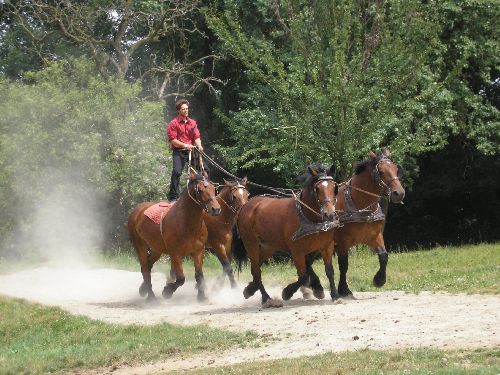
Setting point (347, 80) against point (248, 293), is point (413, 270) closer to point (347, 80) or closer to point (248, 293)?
point (248, 293)

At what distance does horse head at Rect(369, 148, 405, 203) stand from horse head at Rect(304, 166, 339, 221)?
82 cm

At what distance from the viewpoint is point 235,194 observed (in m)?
20.3

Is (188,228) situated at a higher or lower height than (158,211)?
lower

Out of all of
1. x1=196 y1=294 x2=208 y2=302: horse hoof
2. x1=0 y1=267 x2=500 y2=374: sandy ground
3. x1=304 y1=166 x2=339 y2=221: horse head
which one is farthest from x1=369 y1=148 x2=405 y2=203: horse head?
x1=196 y1=294 x2=208 y2=302: horse hoof

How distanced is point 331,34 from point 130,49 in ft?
35.3

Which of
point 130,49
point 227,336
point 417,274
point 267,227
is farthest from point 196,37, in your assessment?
point 227,336

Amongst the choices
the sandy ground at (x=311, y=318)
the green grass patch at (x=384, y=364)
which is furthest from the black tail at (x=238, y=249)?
the green grass patch at (x=384, y=364)

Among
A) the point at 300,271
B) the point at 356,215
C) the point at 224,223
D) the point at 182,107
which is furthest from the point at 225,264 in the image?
the point at 356,215

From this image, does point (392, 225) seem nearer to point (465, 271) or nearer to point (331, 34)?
point (331, 34)

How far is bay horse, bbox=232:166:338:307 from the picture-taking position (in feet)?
54.3

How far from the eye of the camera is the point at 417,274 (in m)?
21.6

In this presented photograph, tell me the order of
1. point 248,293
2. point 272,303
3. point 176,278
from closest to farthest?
1. point 272,303
2. point 248,293
3. point 176,278

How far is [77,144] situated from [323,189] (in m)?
17.7

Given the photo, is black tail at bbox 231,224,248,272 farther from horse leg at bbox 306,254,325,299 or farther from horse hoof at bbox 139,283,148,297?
horse hoof at bbox 139,283,148,297
